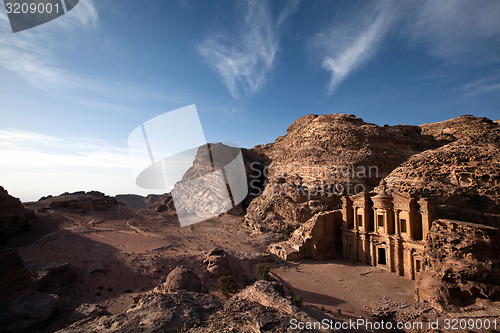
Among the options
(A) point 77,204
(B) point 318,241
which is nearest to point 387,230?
(B) point 318,241

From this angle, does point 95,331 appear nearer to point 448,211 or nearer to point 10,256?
point 10,256

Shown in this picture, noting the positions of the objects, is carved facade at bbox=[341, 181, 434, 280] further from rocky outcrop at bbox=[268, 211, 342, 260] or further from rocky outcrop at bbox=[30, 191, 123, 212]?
rocky outcrop at bbox=[30, 191, 123, 212]

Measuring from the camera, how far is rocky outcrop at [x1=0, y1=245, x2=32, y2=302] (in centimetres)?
1109

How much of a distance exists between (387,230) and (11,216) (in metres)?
38.3

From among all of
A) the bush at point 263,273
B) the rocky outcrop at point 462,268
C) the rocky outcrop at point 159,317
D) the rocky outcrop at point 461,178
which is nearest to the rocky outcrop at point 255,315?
the rocky outcrop at point 159,317

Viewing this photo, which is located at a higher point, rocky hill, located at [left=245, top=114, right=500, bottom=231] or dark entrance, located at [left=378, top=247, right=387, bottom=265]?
rocky hill, located at [left=245, top=114, right=500, bottom=231]

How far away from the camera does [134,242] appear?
2639 cm

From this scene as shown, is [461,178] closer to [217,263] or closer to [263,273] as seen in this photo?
[263,273]

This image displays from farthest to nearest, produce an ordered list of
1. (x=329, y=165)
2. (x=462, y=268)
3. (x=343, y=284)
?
(x=329, y=165) < (x=343, y=284) < (x=462, y=268)

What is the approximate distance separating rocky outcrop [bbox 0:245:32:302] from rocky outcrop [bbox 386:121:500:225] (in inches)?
1050

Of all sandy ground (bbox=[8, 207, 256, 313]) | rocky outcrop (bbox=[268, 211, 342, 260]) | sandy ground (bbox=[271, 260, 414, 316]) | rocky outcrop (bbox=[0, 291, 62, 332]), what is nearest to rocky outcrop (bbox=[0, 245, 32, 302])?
rocky outcrop (bbox=[0, 291, 62, 332])

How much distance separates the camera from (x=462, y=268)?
13844 mm

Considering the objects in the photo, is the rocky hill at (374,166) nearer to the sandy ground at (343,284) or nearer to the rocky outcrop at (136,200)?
the sandy ground at (343,284)

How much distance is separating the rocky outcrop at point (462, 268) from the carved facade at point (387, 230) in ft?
8.39
